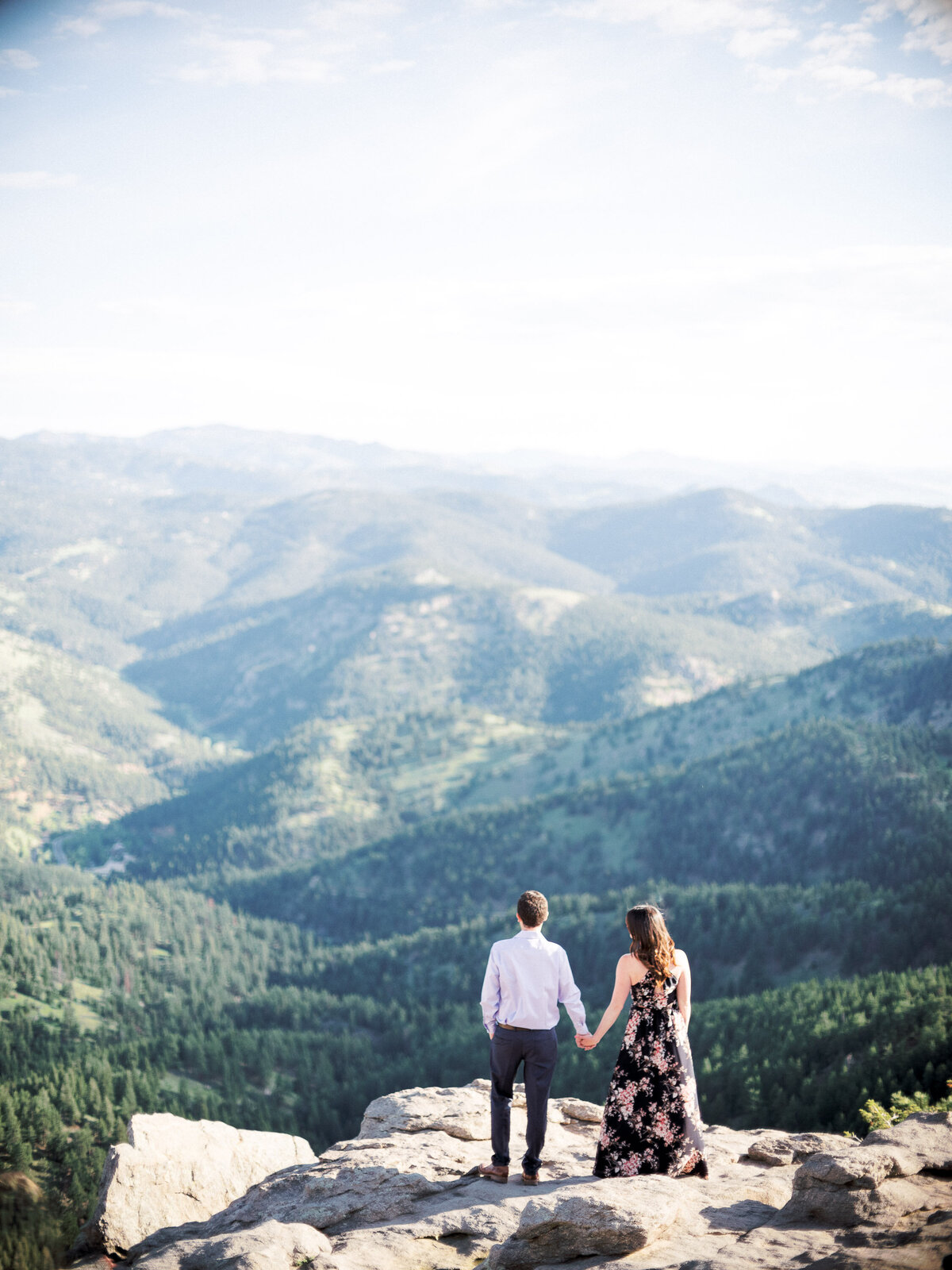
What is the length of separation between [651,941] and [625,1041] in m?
3.28

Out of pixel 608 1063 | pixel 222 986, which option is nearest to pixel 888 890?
pixel 608 1063

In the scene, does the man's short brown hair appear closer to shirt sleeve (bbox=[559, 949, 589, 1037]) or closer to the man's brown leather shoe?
shirt sleeve (bbox=[559, 949, 589, 1037])

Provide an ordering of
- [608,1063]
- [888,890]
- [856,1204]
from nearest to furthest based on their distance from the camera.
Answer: [856,1204] → [608,1063] → [888,890]

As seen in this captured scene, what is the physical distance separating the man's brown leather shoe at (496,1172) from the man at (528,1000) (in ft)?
9.54

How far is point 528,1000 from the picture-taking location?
1784 centimetres

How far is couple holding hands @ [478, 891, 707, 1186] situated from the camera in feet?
57.1

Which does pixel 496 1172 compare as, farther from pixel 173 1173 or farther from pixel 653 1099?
pixel 173 1173

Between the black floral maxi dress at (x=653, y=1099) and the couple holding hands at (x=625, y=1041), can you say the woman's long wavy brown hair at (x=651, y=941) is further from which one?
the black floral maxi dress at (x=653, y=1099)

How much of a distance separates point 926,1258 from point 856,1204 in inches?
96.8

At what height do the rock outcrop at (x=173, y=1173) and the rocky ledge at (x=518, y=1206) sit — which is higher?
the rocky ledge at (x=518, y=1206)

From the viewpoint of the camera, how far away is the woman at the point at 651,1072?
16906 mm

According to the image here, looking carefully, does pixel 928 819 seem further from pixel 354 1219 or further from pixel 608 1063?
pixel 354 1219

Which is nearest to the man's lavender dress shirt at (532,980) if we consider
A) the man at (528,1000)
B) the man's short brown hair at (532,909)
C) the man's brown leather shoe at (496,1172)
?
the man at (528,1000)

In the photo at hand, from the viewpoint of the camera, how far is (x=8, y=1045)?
132625 mm
